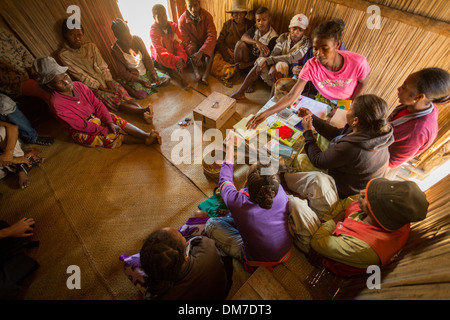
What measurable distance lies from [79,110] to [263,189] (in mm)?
2503

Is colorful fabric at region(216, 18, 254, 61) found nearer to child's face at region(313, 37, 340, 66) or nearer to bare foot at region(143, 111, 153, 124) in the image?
bare foot at region(143, 111, 153, 124)

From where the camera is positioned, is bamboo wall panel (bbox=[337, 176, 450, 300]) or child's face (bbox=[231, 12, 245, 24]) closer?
bamboo wall panel (bbox=[337, 176, 450, 300])

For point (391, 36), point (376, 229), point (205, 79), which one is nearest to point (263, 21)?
point (205, 79)

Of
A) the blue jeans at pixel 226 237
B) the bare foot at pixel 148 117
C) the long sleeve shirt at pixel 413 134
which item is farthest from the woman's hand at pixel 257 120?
the bare foot at pixel 148 117

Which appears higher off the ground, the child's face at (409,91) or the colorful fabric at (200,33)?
the child's face at (409,91)

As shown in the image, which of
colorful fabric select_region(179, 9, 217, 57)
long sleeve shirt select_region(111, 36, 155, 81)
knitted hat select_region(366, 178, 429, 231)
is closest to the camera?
knitted hat select_region(366, 178, 429, 231)

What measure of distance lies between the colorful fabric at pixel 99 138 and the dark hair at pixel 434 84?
3.32 metres

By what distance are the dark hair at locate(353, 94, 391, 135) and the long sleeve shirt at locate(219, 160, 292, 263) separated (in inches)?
32.2

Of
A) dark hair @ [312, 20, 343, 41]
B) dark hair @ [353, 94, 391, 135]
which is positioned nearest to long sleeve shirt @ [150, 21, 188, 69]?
→ dark hair @ [312, 20, 343, 41]

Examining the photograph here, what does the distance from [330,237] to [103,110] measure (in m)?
3.03

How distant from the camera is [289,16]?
3.30m

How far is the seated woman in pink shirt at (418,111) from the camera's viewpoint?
156cm

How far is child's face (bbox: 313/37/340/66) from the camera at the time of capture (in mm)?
2010

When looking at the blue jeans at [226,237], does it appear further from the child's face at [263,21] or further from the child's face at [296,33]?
the child's face at [263,21]
